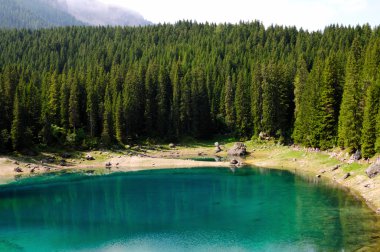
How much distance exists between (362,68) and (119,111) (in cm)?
5940

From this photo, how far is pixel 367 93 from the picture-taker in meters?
65.4

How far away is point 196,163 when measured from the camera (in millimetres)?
89750

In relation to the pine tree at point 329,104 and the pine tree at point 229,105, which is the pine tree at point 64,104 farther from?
the pine tree at point 329,104

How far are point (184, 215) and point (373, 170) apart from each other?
2701 centimetres

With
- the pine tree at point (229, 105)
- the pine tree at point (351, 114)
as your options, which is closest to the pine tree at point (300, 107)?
the pine tree at point (351, 114)

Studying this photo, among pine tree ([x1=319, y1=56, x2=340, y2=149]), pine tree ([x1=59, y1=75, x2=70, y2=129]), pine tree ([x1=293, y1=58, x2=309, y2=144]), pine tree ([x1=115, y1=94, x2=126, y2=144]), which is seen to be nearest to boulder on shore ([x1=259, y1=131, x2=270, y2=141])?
pine tree ([x1=293, y1=58, x2=309, y2=144])

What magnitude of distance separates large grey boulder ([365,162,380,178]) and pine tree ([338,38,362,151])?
10466 millimetres

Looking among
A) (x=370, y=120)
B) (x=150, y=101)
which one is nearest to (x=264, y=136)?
(x=150, y=101)

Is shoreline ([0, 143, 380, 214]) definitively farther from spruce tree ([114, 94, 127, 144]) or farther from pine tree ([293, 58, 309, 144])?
spruce tree ([114, 94, 127, 144])

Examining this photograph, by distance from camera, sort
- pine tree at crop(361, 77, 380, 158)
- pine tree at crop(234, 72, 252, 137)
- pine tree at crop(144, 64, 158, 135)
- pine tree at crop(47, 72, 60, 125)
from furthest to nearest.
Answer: pine tree at crop(144, 64, 158, 135) < pine tree at crop(234, 72, 252, 137) < pine tree at crop(47, 72, 60, 125) < pine tree at crop(361, 77, 380, 158)

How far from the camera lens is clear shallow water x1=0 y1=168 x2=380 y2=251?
133 feet

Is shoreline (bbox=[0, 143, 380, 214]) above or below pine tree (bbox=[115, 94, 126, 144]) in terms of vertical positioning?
below

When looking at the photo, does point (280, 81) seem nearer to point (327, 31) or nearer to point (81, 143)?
point (81, 143)

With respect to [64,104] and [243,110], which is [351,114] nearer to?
[243,110]
